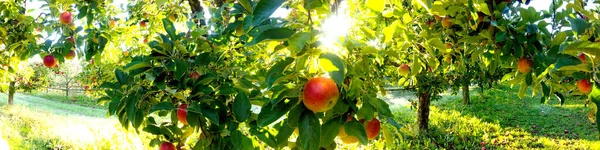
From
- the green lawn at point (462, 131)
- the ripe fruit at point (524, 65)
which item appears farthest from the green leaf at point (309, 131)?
the green lawn at point (462, 131)

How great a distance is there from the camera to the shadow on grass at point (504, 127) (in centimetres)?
529

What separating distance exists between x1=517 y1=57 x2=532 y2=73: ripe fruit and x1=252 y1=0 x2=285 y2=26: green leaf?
1.06 meters

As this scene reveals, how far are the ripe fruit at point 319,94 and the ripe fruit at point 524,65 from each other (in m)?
0.86

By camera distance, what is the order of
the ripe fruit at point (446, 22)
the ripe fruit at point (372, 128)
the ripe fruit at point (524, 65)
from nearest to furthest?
the ripe fruit at point (372, 128)
the ripe fruit at point (524, 65)
the ripe fruit at point (446, 22)

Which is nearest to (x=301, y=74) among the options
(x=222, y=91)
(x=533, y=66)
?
(x=222, y=91)

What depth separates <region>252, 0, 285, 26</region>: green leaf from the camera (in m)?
0.60

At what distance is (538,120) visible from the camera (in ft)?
23.8

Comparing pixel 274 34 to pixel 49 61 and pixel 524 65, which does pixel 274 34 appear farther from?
pixel 49 61

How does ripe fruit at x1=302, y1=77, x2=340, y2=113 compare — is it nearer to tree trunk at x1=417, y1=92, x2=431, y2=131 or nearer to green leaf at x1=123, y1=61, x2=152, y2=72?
green leaf at x1=123, y1=61, x2=152, y2=72

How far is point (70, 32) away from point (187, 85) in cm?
105

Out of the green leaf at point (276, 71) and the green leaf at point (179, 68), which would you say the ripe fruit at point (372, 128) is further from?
the green leaf at point (179, 68)

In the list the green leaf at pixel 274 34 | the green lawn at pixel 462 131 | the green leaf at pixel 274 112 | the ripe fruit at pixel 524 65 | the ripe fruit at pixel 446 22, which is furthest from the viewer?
the green lawn at pixel 462 131

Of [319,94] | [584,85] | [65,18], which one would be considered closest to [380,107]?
[319,94]

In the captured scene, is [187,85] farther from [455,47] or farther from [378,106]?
[455,47]
